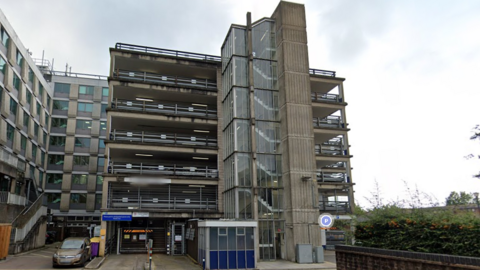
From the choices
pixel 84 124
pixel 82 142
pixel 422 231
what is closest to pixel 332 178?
pixel 422 231

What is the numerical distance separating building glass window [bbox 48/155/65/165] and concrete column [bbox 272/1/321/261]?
3572 centimetres

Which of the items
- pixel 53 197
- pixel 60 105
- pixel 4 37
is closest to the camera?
pixel 4 37

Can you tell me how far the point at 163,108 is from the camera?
35.4m

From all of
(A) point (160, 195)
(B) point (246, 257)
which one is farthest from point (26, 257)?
(B) point (246, 257)

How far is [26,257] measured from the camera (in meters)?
27.1

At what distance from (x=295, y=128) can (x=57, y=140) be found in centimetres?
3780

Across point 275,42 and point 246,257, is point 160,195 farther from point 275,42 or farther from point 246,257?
point 275,42

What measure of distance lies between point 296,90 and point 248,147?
6.58 meters

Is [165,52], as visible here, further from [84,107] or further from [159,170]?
[84,107]

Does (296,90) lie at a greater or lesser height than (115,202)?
greater

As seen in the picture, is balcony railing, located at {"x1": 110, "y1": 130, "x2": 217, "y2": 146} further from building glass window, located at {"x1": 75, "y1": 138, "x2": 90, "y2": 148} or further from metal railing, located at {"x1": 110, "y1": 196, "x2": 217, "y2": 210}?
building glass window, located at {"x1": 75, "y1": 138, "x2": 90, "y2": 148}

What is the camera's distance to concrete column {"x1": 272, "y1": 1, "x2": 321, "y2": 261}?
96.9ft

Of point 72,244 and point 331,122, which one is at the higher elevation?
point 331,122

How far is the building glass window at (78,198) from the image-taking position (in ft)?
171
